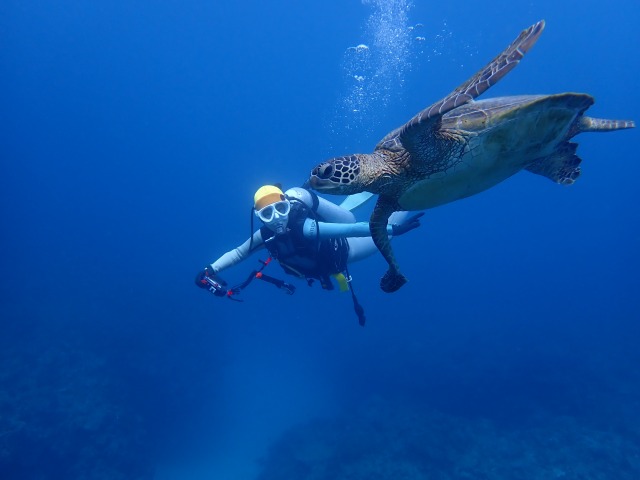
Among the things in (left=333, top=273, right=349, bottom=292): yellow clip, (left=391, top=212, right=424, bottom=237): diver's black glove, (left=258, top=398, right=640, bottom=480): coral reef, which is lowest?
(left=258, top=398, right=640, bottom=480): coral reef

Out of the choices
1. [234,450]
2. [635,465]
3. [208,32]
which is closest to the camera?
[635,465]

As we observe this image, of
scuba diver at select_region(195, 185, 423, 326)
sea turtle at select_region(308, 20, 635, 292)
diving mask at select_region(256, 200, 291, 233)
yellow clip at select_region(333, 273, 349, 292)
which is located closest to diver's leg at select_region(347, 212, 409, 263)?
scuba diver at select_region(195, 185, 423, 326)

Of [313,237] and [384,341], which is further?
[384,341]

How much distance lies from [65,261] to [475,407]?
23.9 meters

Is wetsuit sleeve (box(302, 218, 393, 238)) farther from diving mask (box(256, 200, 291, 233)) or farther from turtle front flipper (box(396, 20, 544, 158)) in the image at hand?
turtle front flipper (box(396, 20, 544, 158))

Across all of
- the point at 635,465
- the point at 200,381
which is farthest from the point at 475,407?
the point at 200,381

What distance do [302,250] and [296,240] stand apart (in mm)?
184

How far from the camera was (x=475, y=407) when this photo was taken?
1095 centimetres

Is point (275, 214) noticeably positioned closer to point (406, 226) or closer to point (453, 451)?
point (406, 226)

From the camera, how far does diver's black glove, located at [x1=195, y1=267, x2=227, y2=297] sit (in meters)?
5.56

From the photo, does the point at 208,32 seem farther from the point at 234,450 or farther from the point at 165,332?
the point at 234,450

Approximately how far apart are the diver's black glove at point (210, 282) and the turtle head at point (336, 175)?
3.38m

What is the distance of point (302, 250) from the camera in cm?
571

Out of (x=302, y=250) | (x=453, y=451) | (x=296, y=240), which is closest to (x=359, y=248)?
(x=302, y=250)
